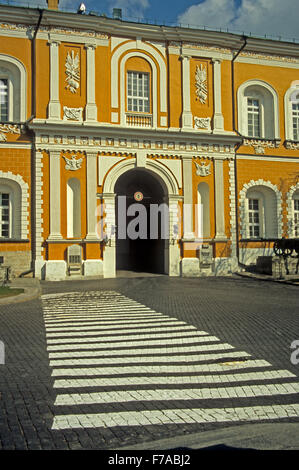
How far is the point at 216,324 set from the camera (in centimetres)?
973

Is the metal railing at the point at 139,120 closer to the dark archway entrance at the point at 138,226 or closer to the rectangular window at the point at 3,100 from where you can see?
the dark archway entrance at the point at 138,226

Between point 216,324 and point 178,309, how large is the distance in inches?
98.6

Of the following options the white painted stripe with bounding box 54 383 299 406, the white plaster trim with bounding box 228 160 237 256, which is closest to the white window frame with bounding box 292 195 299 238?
the white plaster trim with bounding box 228 160 237 256

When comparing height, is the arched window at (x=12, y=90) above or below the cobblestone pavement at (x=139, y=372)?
above

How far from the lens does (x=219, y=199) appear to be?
25.0m

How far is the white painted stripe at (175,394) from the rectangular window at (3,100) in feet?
67.1

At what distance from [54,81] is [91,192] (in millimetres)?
5886

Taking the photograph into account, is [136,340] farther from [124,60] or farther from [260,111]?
[260,111]

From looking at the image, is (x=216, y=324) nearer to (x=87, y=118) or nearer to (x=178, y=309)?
(x=178, y=309)

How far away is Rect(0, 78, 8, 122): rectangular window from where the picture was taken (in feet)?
75.4

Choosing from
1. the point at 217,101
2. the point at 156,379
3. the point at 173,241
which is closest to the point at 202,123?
the point at 217,101

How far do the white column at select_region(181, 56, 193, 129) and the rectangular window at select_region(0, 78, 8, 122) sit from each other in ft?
30.5

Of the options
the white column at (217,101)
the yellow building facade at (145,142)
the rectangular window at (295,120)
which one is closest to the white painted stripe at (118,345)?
the yellow building facade at (145,142)

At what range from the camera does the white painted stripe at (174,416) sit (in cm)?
437
